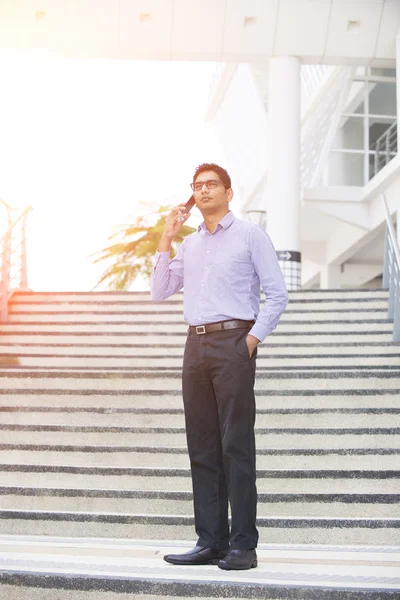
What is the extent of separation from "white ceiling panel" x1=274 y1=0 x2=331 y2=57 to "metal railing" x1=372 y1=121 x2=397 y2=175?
3.57 meters

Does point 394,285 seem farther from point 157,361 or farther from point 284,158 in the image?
point 284,158

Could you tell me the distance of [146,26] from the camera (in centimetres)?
1196

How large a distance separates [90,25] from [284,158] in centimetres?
318

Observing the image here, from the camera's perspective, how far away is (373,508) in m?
4.45

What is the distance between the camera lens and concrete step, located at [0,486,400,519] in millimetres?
4457

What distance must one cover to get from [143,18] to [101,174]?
48.1ft

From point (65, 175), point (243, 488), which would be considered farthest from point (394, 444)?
point (65, 175)

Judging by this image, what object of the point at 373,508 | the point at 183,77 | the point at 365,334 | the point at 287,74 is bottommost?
the point at 373,508

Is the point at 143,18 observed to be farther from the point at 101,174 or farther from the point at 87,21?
the point at 101,174

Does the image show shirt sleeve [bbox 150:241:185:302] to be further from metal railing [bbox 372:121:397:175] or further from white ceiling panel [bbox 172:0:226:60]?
metal railing [bbox 372:121:397:175]

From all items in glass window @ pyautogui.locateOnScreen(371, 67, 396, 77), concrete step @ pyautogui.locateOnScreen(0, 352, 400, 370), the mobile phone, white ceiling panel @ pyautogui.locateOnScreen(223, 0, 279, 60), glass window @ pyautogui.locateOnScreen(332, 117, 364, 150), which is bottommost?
concrete step @ pyautogui.locateOnScreen(0, 352, 400, 370)

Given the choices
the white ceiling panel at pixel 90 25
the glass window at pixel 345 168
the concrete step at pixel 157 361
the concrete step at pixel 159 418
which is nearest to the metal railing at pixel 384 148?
the glass window at pixel 345 168

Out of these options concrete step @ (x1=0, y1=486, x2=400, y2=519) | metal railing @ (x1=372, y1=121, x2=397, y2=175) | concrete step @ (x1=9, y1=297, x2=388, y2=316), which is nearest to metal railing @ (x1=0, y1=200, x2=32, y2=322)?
concrete step @ (x1=9, y1=297, x2=388, y2=316)

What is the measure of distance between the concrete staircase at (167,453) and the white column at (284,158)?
396 centimetres
